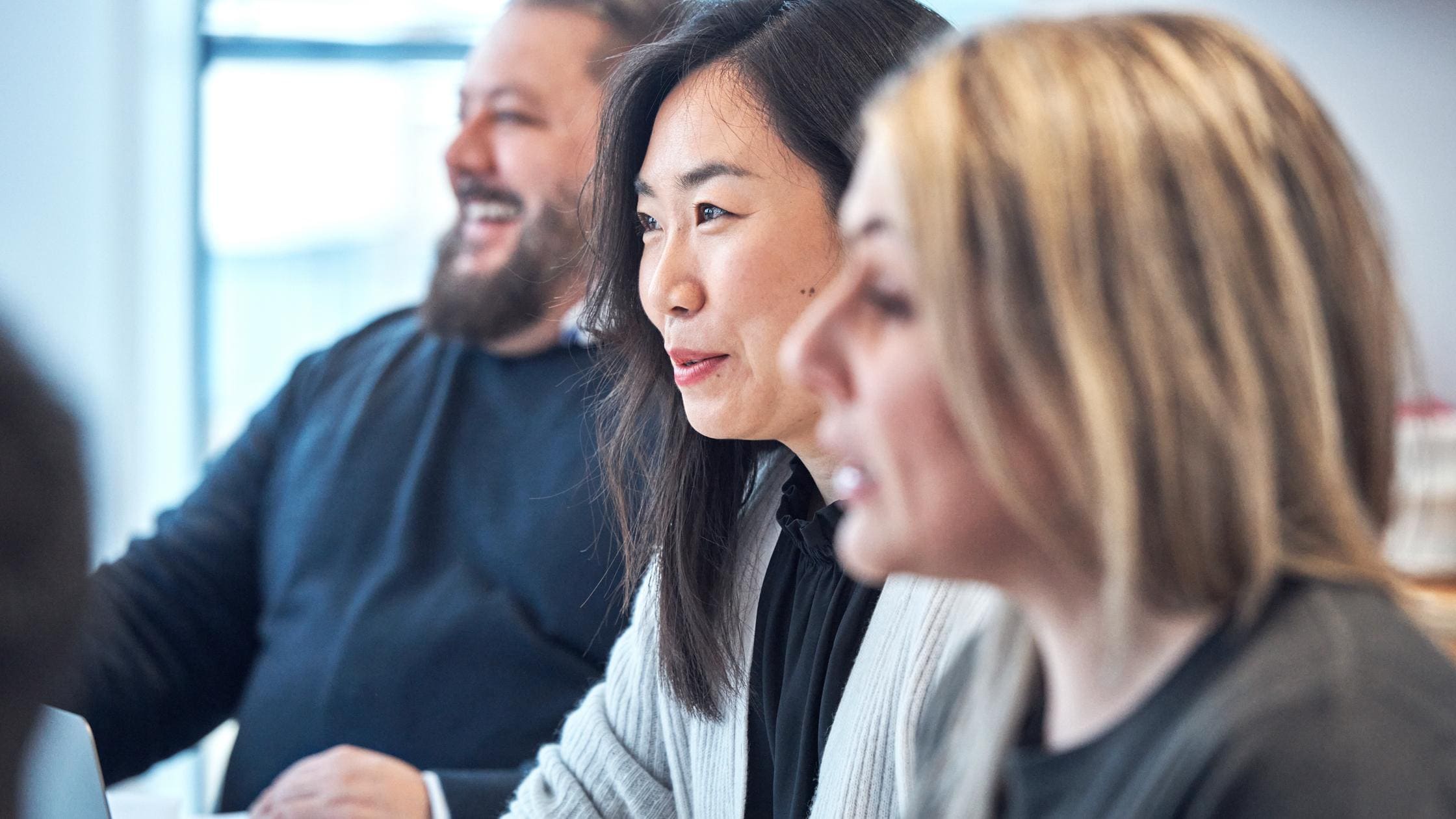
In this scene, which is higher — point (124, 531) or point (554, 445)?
point (554, 445)

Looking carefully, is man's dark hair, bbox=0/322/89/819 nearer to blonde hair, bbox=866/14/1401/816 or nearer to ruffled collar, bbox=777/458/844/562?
blonde hair, bbox=866/14/1401/816

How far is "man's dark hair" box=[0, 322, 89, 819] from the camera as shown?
0.45 m

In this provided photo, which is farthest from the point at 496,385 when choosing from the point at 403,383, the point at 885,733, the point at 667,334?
the point at 885,733

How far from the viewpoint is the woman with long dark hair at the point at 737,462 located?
3.54ft

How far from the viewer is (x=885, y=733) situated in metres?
0.99

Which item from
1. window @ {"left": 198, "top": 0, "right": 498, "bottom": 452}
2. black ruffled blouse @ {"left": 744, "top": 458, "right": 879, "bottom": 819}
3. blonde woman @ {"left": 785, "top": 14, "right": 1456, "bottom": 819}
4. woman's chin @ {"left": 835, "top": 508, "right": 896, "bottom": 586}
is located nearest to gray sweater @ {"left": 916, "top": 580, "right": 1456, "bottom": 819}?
blonde woman @ {"left": 785, "top": 14, "right": 1456, "bottom": 819}

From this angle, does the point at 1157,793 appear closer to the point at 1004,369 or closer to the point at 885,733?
the point at 1004,369

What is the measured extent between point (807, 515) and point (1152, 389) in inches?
27.5

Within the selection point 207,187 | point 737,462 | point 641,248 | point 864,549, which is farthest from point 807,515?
point 207,187

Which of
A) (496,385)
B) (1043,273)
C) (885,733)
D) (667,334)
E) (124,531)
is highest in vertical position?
(1043,273)

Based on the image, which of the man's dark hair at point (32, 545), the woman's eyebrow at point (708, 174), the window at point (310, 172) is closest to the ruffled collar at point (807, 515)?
the woman's eyebrow at point (708, 174)

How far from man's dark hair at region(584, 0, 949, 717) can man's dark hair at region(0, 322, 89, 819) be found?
73 cm

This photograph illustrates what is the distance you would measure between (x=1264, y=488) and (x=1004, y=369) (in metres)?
0.11

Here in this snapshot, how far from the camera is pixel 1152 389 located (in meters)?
0.51
